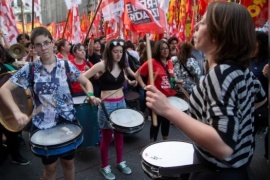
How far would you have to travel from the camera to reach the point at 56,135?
2.59 meters

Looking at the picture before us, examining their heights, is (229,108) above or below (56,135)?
above

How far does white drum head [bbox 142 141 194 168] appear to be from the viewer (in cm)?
201

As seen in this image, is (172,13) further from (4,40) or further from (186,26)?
(4,40)

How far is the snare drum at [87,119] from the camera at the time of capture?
4109 mm

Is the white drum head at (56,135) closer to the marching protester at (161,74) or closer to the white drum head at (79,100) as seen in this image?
the white drum head at (79,100)

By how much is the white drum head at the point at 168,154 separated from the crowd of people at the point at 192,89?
28 cm

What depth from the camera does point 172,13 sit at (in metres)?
10.8

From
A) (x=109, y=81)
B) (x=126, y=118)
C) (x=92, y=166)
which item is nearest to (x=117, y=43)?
(x=109, y=81)

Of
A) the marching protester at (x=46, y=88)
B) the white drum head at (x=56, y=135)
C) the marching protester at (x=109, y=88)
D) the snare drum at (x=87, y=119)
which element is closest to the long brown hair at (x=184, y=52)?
the marching protester at (x=109, y=88)

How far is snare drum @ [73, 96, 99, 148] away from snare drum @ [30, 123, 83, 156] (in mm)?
1376

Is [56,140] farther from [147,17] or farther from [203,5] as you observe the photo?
[203,5]

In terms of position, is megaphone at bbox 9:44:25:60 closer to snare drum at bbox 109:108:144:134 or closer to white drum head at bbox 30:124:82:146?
snare drum at bbox 109:108:144:134

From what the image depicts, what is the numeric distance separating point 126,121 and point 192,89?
220 centimetres

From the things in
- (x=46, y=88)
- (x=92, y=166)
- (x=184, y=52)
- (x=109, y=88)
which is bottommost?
(x=92, y=166)
